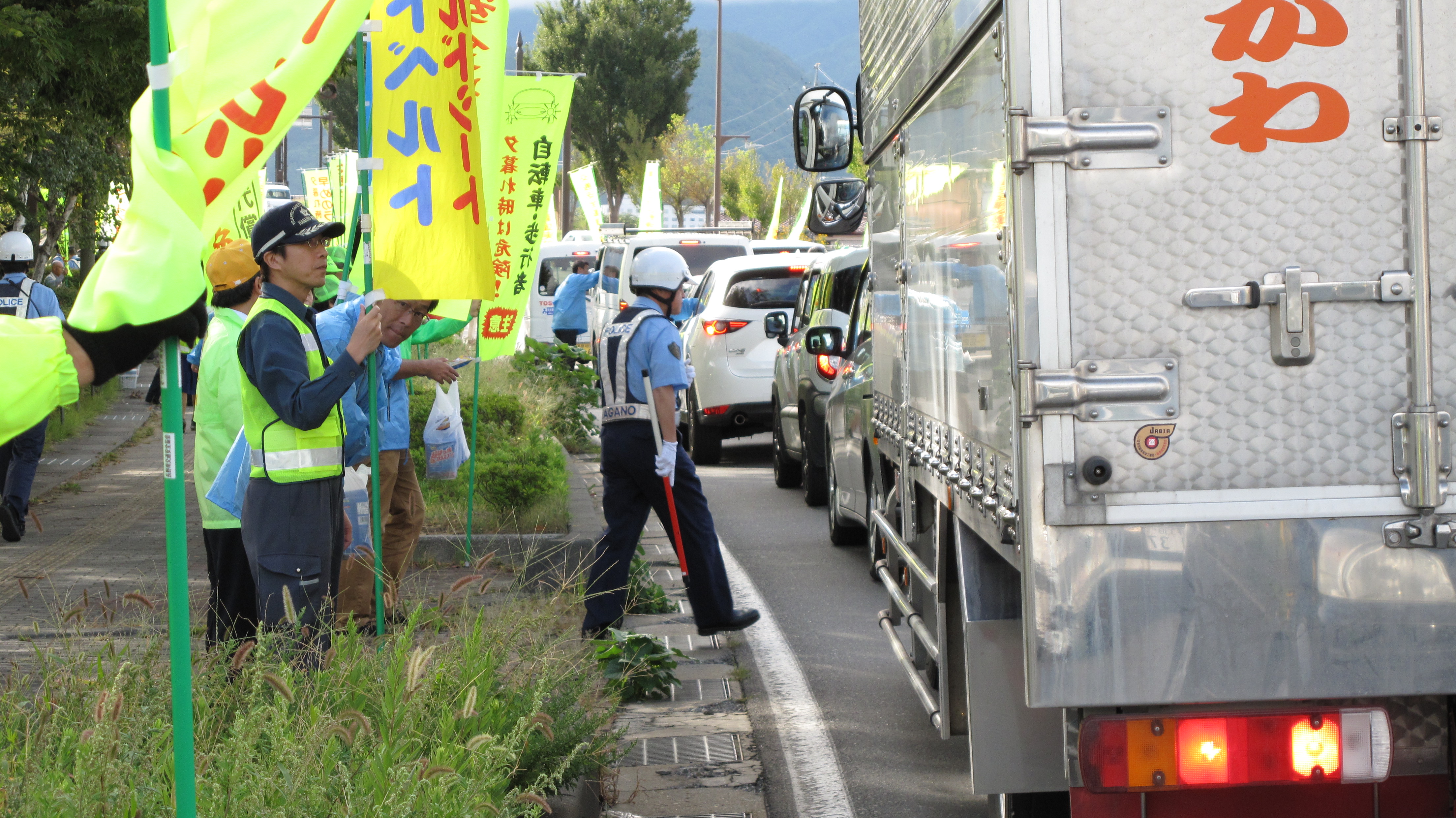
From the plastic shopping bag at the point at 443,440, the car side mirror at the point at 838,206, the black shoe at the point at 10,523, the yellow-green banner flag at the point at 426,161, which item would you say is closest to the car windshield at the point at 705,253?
the black shoe at the point at 10,523

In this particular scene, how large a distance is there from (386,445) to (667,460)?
57.3 inches

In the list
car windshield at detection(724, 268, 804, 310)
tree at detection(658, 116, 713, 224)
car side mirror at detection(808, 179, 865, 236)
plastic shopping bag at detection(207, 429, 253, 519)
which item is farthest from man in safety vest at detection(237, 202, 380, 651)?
tree at detection(658, 116, 713, 224)

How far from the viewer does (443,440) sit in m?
7.82

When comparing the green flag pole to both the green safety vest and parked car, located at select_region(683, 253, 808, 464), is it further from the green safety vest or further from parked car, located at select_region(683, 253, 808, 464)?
parked car, located at select_region(683, 253, 808, 464)

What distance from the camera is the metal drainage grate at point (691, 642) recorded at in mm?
7047

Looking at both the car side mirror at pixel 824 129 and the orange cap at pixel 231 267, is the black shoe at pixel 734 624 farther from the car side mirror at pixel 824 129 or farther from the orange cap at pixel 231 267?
the orange cap at pixel 231 267

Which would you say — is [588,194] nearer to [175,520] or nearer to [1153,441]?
[1153,441]

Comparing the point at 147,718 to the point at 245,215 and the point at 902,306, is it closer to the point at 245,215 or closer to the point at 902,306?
the point at 902,306

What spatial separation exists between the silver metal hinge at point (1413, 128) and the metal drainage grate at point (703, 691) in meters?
3.88

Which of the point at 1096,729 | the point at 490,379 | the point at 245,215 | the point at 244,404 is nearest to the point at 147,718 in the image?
the point at 244,404

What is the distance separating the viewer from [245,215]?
1188cm

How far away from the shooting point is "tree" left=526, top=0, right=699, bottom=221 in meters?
63.1

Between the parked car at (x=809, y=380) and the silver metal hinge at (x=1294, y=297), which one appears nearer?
the silver metal hinge at (x=1294, y=297)

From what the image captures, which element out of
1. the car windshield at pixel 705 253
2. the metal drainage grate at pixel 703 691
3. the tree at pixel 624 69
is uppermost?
the tree at pixel 624 69
